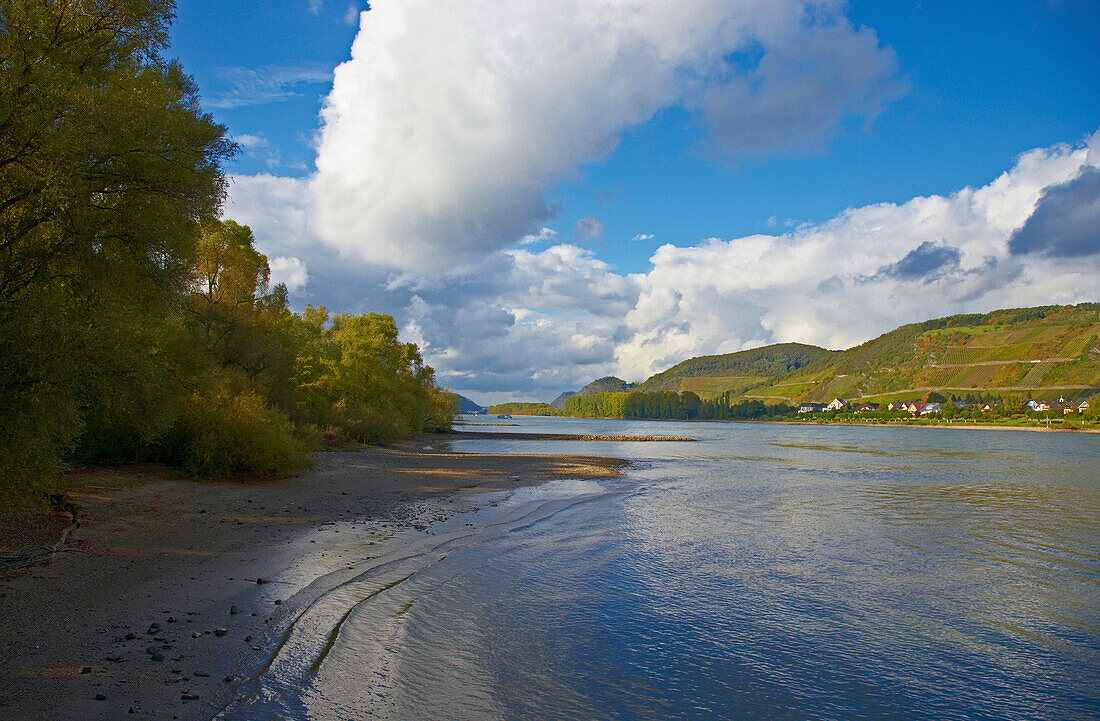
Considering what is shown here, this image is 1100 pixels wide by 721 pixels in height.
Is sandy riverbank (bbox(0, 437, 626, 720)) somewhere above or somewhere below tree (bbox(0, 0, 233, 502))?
below

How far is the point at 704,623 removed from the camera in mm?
11078

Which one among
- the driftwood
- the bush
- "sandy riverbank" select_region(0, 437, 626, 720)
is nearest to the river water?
"sandy riverbank" select_region(0, 437, 626, 720)

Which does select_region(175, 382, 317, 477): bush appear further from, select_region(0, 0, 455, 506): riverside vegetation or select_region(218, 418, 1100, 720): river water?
select_region(218, 418, 1100, 720): river water

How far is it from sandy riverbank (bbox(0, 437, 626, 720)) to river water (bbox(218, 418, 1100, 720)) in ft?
2.88

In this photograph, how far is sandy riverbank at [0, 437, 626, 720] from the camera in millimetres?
6668

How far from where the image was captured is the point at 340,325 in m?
67.4

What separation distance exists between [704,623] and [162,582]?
988 centimetres

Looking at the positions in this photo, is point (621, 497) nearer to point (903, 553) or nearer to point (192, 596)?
point (903, 553)

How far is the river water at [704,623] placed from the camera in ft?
26.0

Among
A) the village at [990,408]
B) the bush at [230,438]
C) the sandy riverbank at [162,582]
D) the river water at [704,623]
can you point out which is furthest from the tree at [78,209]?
the village at [990,408]

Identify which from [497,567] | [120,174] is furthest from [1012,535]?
→ [120,174]

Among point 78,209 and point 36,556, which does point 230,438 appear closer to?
point 36,556

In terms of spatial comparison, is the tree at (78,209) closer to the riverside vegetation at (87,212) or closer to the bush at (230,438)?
the riverside vegetation at (87,212)

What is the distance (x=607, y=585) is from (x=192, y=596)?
826cm
